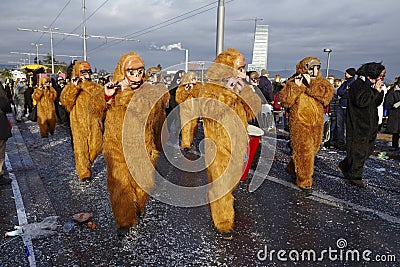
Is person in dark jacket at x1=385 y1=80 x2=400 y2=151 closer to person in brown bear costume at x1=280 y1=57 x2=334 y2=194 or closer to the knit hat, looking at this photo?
the knit hat

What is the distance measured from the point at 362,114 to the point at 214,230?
9.44ft

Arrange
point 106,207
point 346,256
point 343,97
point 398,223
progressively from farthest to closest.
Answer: point 343,97 → point 106,207 → point 398,223 → point 346,256

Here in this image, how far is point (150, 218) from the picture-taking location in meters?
3.80

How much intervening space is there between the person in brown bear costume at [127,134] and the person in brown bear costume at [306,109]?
1999 mm

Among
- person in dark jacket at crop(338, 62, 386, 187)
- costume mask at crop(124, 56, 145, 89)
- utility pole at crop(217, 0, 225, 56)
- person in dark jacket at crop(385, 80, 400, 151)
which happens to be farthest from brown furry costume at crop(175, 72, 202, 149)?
person in dark jacket at crop(385, 80, 400, 151)

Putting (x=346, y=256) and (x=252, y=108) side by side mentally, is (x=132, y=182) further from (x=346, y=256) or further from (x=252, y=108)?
(x=346, y=256)

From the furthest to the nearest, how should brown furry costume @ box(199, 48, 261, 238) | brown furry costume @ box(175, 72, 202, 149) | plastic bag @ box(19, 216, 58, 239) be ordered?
brown furry costume @ box(175, 72, 202, 149)
plastic bag @ box(19, 216, 58, 239)
brown furry costume @ box(199, 48, 261, 238)

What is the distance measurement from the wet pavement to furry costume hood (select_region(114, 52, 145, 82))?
1.58 meters

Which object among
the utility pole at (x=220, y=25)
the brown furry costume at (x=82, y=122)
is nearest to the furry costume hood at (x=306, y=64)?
the brown furry costume at (x=82, y=122)

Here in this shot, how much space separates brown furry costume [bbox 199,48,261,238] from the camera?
3.16 meters

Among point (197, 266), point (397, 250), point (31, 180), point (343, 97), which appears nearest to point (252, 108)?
point (197, 266)

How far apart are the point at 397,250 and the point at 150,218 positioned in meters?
2.49

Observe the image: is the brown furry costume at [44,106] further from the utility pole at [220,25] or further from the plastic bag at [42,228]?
the plastic bag at [42,228]

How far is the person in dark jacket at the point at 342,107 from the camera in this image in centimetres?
765
